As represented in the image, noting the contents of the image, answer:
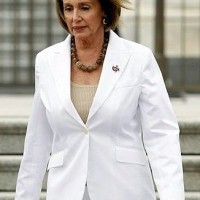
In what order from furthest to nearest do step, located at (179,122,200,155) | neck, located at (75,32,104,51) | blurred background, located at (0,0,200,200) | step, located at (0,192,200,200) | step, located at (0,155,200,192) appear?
blurred background, located at (0,0,200,200) → step, located at (179,122,200,155) → step, located at (0,155,200,192) → step, located at (0,192,200,200) → neck, located at (75,32,104,51)

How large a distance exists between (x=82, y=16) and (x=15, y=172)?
2.64 meters

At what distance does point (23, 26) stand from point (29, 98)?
1216 millimetres

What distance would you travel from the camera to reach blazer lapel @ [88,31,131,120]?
3.55 meters

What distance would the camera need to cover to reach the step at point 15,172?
→ 5977 millimetres

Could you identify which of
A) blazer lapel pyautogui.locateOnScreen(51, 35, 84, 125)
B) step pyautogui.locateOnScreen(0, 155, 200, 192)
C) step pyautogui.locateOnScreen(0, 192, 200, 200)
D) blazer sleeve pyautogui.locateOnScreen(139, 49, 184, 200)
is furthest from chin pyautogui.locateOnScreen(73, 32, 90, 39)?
step pyautogui.locateOnScreen(0, 155, 200, 192)

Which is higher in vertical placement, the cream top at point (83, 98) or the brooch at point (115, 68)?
the brooch at point (115, 68)

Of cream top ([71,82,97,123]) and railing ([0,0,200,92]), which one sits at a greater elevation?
cream top ([71,82,97,123])

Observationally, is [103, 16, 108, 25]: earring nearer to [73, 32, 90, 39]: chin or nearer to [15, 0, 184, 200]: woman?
[15, 0, 184, 200]: woman

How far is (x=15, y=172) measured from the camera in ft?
19.9

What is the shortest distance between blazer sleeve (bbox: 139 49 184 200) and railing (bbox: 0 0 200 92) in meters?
6.28

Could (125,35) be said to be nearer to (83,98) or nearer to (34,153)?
(34,153)

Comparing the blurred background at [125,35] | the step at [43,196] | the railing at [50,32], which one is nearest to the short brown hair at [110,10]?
the step at [43,196]

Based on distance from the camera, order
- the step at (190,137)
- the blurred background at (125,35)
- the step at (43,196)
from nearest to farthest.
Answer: the step at (43,196) → the step at (190,137) → the blurred background at (125,35)

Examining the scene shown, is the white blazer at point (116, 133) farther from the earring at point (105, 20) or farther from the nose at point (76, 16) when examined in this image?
the nose at point (76, 16)
